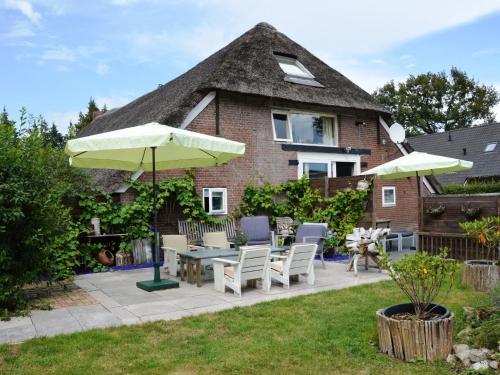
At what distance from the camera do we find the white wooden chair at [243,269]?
6.31m

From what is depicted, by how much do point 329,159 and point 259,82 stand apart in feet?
10.9

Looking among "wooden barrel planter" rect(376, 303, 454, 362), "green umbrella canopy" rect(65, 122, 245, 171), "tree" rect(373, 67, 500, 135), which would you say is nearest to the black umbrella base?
"green umbrella canopy" rect(65, 122, 245, 171)

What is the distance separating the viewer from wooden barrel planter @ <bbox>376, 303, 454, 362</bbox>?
3.80 metres

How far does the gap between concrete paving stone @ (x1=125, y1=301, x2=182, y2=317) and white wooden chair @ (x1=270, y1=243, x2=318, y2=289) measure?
6.14ft

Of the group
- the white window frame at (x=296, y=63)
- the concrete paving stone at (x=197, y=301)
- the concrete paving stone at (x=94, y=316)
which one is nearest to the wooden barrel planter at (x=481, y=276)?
the concrete paving stone at (x=197, y=301)

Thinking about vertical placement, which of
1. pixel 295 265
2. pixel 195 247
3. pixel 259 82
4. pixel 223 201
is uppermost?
pixel 259 82

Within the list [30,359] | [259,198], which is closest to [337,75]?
[259,198]

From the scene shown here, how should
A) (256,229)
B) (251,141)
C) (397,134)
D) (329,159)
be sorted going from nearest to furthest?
(256,229) < (251,141) < (329,159) < (397,134)

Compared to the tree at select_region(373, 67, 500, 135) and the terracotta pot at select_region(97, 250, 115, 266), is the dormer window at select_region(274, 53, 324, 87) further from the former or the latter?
the tree at select_region(373, 67, 500, 135)

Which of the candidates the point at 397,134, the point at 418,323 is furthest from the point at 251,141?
the point at 418,323

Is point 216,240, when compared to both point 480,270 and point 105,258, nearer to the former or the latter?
point 105,258

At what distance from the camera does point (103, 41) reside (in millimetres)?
11688

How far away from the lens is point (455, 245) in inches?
354

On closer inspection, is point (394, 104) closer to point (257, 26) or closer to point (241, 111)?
point (257, 26)
